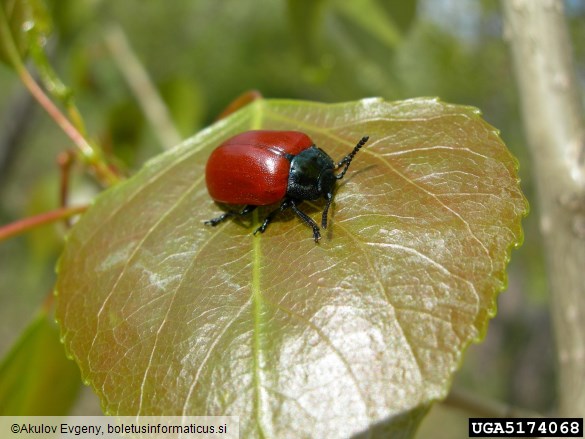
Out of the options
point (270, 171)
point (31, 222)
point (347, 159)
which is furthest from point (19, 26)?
point (347, 159)

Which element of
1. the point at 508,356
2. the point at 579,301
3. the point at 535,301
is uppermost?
the point at 579,301

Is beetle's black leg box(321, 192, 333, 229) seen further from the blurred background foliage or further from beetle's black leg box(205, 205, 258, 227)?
the blurred background foliage

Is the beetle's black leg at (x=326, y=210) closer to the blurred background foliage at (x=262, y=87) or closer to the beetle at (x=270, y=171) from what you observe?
the beetle at (x=270, y=171)

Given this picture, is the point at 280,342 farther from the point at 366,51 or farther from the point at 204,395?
the point at 366,51

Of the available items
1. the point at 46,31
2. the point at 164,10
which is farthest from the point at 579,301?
the point at 164,10

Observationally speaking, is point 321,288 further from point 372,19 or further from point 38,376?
point 372,19

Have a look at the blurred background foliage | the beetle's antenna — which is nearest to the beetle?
the beetle's antenna
